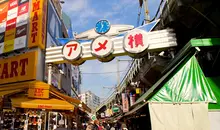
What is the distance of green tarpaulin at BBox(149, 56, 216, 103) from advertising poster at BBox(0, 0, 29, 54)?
10138 mm

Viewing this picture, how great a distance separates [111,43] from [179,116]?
6.55 meters

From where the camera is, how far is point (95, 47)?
12.0 metres

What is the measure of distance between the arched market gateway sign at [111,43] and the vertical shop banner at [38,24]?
2.85ft

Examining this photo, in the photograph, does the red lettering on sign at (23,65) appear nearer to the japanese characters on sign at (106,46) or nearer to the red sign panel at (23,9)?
the japanese characters on sign at (106,46)

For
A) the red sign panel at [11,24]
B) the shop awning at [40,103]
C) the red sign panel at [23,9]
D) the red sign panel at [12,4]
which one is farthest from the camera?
the red sign panel at [12,4]

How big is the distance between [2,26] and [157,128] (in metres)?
13.4

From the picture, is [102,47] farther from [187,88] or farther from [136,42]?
[187,88]

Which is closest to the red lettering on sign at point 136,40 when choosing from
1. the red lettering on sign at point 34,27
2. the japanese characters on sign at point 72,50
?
the japanese characters on sign at point 72,50

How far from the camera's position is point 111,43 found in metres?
11.9

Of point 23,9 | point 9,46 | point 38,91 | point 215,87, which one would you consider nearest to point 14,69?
point 9,46

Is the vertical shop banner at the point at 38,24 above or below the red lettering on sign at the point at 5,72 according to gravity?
above

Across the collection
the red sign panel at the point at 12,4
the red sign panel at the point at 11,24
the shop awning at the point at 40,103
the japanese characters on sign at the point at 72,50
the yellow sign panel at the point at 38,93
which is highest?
the red sign panel at the point at 12,4

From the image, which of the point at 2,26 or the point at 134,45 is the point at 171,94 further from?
the point at 2,26

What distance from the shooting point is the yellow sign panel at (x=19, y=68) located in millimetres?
12820
